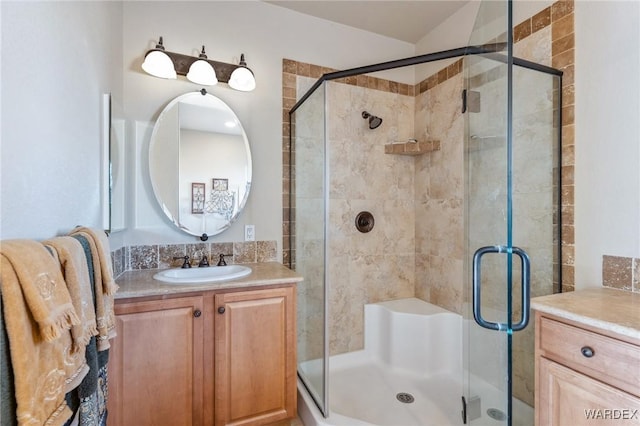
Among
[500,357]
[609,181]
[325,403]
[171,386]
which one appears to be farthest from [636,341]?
[171,386]

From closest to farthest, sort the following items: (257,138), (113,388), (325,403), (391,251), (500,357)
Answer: (500,357) → (113,388) → (325,403) → (257,138) → (391,251)

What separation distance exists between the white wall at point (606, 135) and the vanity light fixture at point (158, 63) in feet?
7.98

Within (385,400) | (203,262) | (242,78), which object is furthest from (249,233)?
(385,400)

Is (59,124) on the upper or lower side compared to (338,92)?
lower

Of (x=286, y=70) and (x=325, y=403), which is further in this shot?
(x=286, y=70)

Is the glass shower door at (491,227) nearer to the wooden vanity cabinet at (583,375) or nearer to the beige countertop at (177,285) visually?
the wooden vanity cabinet at (583,375)

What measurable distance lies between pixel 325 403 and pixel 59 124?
187cm

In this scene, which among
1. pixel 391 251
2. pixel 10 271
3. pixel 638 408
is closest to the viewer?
pixel 10 271

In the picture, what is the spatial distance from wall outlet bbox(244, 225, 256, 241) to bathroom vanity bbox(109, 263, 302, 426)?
1.50ft

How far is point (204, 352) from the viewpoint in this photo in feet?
5.06

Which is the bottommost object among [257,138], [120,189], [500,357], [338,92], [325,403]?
[325,403]

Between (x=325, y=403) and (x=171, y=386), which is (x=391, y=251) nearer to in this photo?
(x=325, y=403)

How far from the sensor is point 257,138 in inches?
86.9

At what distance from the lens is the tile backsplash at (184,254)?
6.07 ft
